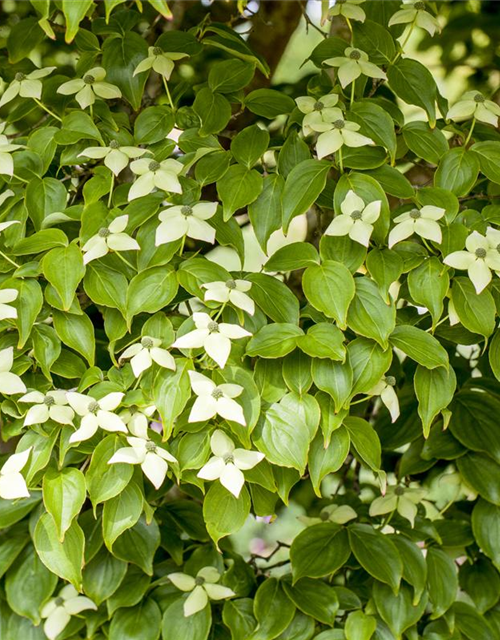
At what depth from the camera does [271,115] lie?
46.1 inches

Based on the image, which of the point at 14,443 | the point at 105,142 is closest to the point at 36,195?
the point at 105,142

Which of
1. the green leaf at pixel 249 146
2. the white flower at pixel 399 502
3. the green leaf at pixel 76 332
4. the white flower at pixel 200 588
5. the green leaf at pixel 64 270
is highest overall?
the green leaf at pixel 249 146

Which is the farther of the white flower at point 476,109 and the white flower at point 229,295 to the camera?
the white flower at point 476,109

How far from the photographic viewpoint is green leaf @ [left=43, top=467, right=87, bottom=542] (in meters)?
1.04

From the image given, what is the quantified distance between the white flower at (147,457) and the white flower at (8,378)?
143 millimetres

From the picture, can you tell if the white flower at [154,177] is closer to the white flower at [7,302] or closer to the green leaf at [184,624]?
the white flower at [7,302]

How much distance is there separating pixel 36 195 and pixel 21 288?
0.14 metres

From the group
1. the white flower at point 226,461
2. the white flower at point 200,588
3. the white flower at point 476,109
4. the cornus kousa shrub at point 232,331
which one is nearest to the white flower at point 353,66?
the cornus kousa shrub at point 232,331

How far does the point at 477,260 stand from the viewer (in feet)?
3.35

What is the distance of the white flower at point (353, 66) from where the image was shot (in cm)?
109

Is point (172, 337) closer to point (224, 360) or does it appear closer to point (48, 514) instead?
point (224, 360)

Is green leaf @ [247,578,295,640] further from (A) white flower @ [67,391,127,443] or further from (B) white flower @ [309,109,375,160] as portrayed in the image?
(B) white flower @ [309,109,375,160]

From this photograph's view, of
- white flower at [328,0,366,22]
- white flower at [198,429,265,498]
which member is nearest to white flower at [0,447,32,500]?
white flower at [198,429,265,498]

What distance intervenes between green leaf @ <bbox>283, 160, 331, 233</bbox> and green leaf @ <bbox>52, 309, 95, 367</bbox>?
28 centimetres
